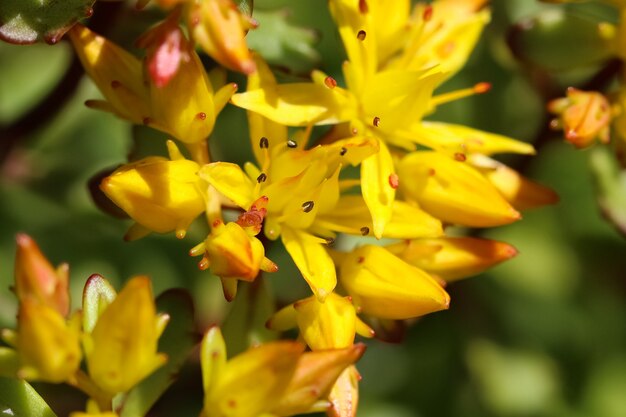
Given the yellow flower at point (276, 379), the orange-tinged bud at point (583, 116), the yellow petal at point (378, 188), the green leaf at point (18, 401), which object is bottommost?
the green leaf at point (18, 401)

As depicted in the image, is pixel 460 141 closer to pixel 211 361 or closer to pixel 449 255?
pixel 449 255

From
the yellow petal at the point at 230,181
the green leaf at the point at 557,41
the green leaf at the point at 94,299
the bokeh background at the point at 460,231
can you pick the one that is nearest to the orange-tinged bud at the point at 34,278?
the green leaf at the point at 94,299

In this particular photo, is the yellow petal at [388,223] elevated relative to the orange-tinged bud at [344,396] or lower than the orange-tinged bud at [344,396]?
elevated

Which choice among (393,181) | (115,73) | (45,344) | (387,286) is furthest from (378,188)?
(45,344)

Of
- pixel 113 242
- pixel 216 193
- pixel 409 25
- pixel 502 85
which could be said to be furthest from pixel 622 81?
pixel 113 242

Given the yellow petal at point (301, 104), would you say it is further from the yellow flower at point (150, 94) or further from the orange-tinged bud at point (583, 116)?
the orange-tinged bud at point (583, 116)

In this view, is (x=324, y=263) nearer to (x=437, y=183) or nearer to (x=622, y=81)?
(x=437, y=183)

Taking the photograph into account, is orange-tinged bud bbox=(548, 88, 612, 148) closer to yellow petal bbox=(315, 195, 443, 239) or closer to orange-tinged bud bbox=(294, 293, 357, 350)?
yellow petal bbox=(315, 195, 443, 239)

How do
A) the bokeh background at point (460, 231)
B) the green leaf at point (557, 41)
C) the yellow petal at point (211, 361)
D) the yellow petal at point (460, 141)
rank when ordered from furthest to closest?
the bokeh background at point (460, 231), the green leaf at point (557, 41), the yellow petal at point (460, 141), the yellow petal at point (211, 361)
